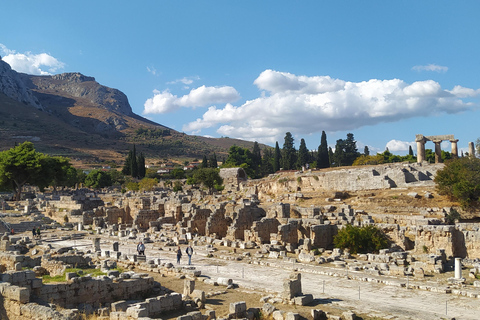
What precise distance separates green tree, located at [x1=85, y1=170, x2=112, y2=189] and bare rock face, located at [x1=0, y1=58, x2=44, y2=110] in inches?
4546

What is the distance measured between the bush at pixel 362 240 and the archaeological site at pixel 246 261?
468mm

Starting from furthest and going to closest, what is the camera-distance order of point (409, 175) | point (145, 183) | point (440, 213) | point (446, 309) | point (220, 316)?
point (145, 183) < point (409, 175) < point (440, 213) < point (446, 309) < point (220, 316)

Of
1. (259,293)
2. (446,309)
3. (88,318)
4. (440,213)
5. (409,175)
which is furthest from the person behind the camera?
(409,175)

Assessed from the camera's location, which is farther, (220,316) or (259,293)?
(259,293)

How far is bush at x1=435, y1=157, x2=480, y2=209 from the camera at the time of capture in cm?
2770

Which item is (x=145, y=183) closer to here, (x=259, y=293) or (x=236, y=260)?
(x=236, y=260)

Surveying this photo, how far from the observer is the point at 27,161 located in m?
45.8

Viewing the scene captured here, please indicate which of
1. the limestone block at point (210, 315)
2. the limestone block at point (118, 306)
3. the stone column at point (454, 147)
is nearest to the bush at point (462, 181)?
the stone column at point (454, 147)

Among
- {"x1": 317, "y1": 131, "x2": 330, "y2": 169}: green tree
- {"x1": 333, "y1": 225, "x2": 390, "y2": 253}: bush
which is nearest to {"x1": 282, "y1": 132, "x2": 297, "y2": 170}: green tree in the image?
{"x1": 317, "y1": 131, "x2": 330, "y2": 169}: green tree

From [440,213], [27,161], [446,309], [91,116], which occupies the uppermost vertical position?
[91,116]

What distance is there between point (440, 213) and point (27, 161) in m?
40.1

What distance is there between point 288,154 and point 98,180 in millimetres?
31532

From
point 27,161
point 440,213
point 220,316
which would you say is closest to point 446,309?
point 220,316

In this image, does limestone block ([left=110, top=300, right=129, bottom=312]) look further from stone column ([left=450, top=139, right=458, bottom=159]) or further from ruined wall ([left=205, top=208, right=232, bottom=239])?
stone column ([left=450, top=139, right=458, bottom=159])
